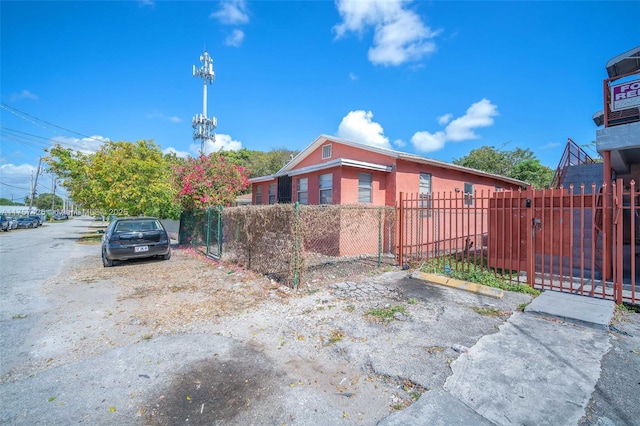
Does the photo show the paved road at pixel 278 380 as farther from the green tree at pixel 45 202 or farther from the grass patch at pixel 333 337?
the green tree at pixel 45 202

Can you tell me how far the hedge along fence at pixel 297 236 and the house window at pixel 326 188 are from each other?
2192 mm

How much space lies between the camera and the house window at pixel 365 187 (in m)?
10.7

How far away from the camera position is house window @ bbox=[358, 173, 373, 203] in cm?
1069

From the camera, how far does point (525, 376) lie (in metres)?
2.91

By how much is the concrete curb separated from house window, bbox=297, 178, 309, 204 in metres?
6.53

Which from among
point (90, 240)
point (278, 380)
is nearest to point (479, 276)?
point (278, 380)

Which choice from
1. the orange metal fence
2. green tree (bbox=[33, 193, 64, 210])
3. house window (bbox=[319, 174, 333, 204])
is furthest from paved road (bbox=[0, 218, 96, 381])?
green tree (bbox=[33, 193, 64, 210])

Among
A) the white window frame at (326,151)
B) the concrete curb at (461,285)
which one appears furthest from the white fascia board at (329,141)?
the concrete curb at (461,285)

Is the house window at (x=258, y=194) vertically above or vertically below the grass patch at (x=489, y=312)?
above

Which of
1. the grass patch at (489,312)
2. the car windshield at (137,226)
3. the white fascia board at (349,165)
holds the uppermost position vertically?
the white fascia board at (349,165)

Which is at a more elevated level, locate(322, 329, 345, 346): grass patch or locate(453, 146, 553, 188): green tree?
locate(453, 146, 553, 188): green tree

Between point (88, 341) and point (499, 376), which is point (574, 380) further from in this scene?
point (88, 341)

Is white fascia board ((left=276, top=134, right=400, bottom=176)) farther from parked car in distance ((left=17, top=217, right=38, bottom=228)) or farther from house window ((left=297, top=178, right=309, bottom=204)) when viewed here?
parked car in distance ((left=17, top=217, right=38, bottom=228))

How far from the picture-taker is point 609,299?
16.8ft
